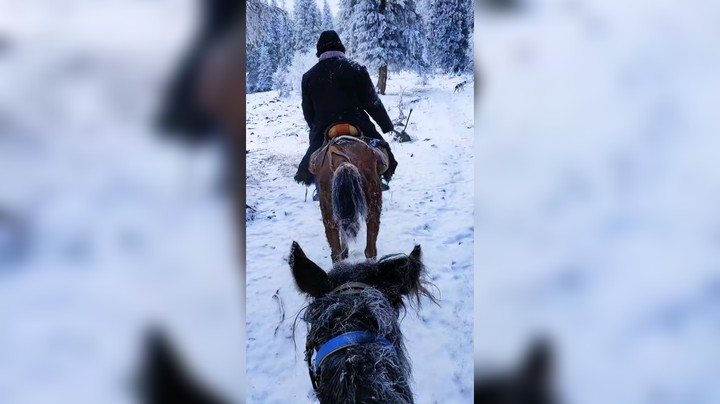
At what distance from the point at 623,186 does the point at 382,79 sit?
3.40ft

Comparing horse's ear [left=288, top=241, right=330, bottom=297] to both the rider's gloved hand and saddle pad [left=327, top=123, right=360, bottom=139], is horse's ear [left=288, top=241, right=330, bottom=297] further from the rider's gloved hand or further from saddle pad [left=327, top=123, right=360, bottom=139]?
saddle pad [left=327, top=123, right=360, bottom=139]

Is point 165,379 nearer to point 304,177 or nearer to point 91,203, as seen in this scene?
point 91,203

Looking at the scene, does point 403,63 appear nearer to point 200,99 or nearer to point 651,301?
point 200,99

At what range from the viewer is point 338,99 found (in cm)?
208

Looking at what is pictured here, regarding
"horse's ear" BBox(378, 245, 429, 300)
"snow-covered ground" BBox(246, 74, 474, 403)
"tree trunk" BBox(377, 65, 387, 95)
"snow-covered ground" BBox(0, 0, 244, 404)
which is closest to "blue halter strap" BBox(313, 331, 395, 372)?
"horse's ear" BBox(378, 245, 429, 300)

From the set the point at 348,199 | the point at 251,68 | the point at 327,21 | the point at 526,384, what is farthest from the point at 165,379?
the point at 327,21

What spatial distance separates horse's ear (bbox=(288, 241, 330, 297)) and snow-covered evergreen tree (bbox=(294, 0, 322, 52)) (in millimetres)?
846

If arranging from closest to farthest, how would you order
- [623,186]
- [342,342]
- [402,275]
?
[342,342], [402,275], [623,186]

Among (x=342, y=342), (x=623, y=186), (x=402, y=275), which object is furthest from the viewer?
(x=623, y=186)

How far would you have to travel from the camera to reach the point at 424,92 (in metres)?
A: 2.07

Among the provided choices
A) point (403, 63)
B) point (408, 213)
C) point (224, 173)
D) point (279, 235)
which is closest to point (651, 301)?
point (408, 213)

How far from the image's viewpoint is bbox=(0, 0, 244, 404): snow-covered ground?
75.2 inches

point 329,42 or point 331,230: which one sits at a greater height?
point 329,42

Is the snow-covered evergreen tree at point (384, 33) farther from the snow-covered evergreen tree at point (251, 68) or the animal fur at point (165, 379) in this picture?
the animal fur at point (165, 379)
